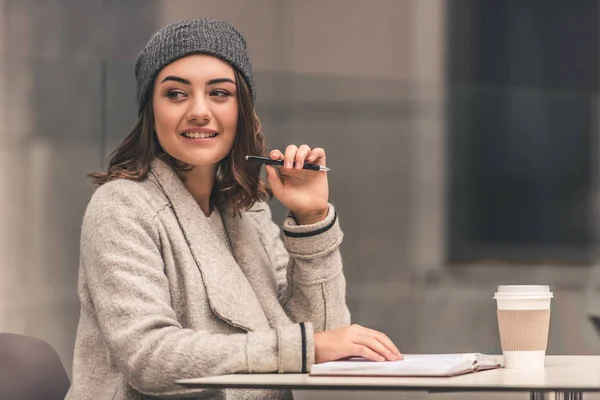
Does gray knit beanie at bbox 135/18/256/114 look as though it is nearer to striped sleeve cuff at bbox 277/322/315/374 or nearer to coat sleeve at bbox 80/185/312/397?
coat sleeve at bbox 80/185/312/397

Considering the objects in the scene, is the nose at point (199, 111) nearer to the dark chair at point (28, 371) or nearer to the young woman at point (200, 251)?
the young woman at point (200, 251)

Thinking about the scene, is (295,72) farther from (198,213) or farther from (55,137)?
(198,213)

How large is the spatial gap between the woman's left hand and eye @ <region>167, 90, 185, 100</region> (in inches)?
8.2

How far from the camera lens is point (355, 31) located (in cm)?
454

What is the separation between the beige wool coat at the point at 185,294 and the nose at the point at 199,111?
4.6 inches

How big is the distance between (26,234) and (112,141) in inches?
20.1

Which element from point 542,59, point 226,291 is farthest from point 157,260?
point 542,59

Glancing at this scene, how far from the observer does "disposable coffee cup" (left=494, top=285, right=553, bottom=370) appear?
178 cm

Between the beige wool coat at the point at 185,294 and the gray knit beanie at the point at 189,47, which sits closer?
the beige wool coat at the point at 185,294

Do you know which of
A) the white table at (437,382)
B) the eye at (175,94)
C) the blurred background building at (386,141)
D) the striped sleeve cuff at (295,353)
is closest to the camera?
the white table at (437,382)

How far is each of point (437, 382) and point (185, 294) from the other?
59 cm

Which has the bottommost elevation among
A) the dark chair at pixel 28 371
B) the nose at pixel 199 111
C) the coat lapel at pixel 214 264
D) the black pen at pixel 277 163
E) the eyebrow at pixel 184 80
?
the dark chair at pixel 28 371

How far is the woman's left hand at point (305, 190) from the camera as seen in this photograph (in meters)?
2.09

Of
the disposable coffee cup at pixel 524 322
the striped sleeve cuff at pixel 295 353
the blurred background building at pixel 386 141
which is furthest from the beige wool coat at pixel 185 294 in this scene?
the blurred background building at pixel 386 141
